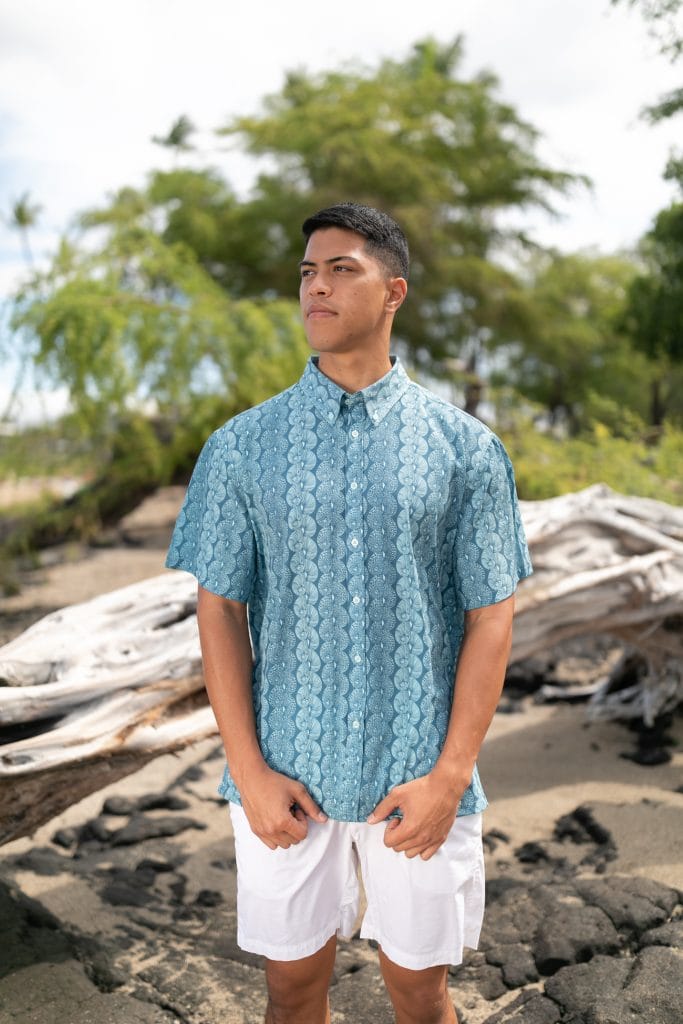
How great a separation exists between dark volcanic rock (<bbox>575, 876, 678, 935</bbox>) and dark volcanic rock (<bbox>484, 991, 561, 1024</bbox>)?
1.67 ft

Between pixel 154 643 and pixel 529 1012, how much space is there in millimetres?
→ 1739

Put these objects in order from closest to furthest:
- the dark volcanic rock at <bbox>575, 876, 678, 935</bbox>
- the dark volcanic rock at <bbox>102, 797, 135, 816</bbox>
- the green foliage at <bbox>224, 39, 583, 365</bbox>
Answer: the dark volcanic rock at <bbox>575, 876, 678, 935</bbox> → the dark volcanic rock at <bbox>102, 797, 135, 816</bbox> → the green foliage at <bbox>224, 39, 583, 365</bbox>

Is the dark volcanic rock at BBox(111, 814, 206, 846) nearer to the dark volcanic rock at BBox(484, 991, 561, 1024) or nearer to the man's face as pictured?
the dark volcanic rock at BBox(484, 991, 561, 1024)

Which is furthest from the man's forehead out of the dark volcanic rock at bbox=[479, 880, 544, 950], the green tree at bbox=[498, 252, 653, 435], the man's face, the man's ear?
the green tree at bbox=[498, 252, 653, 435]

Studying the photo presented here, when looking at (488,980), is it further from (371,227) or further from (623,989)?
(371,227)

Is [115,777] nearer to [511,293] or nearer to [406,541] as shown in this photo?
[406,541]

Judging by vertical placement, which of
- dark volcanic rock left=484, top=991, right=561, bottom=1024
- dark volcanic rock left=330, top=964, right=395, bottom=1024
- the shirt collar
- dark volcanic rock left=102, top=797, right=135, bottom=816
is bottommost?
dark volcanic rock left=484, top=991, right=561, bottom=1024

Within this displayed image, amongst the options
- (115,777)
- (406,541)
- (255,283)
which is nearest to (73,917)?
(115,777)

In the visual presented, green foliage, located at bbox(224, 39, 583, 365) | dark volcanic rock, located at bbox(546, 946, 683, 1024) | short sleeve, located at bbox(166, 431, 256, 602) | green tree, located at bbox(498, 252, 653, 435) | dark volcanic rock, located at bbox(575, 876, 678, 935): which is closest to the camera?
short sleeve, located at bbox(166, 431, 256, 602)

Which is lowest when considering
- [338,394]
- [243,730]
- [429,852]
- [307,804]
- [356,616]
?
[429,852]

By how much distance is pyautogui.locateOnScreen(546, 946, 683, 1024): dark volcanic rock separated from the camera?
2844 mm

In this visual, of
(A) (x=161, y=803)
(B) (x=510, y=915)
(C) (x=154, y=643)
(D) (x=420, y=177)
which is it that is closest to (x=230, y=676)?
(C) (x=154, y=643)

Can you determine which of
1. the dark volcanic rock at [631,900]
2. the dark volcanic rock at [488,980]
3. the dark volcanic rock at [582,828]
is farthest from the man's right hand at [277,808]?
the dark volcanic rock at [582,828]

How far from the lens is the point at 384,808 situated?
1906 mm
